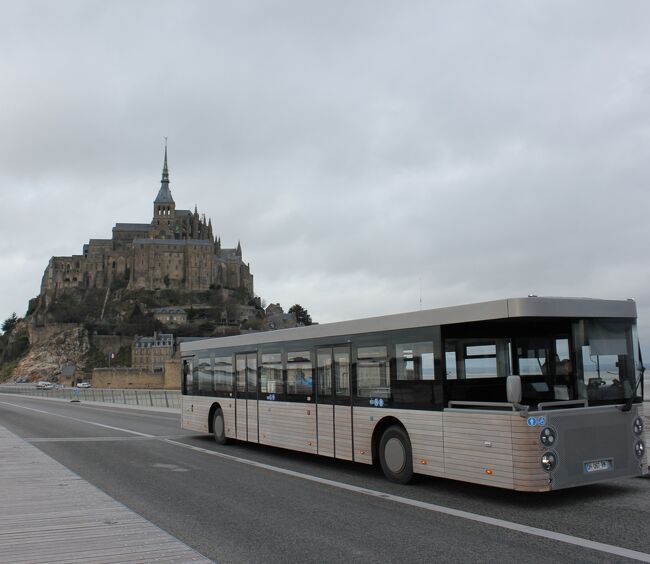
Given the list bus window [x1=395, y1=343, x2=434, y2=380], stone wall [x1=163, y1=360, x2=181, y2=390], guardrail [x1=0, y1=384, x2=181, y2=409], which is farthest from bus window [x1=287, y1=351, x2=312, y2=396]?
stone wall [x1=163, y1=360, x2=181, y2=390]

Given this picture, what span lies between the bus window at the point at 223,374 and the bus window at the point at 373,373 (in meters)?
5.28

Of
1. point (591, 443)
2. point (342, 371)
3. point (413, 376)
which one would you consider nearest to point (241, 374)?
point (342, 371)

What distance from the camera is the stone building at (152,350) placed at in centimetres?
12838

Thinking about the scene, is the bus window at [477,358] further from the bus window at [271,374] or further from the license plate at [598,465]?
the bus window at [271,374]

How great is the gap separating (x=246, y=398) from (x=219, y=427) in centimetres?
201

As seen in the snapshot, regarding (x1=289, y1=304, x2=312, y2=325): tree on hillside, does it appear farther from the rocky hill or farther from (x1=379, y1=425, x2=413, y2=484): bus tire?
(x1=379, y1=425, x2=413, y2=484): bus tire

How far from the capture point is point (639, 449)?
30.1ft

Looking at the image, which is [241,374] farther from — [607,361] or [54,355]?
[54,355]

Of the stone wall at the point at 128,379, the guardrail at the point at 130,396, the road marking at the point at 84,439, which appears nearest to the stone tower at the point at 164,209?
the stone wall at the point at 128,379

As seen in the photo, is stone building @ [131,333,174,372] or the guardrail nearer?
the guardrail

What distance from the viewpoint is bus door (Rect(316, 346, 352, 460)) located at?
37.1ft

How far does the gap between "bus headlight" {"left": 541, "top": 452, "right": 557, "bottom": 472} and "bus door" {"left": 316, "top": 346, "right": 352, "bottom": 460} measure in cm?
382

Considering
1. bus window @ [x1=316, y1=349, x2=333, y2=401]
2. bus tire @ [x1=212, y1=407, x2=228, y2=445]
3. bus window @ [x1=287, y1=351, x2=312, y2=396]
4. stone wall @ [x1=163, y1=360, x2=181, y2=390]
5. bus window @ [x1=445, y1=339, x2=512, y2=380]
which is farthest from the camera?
stone wall @ [x1=163, y1=360, x2=181, y2=390]

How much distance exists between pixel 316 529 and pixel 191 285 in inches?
6030
